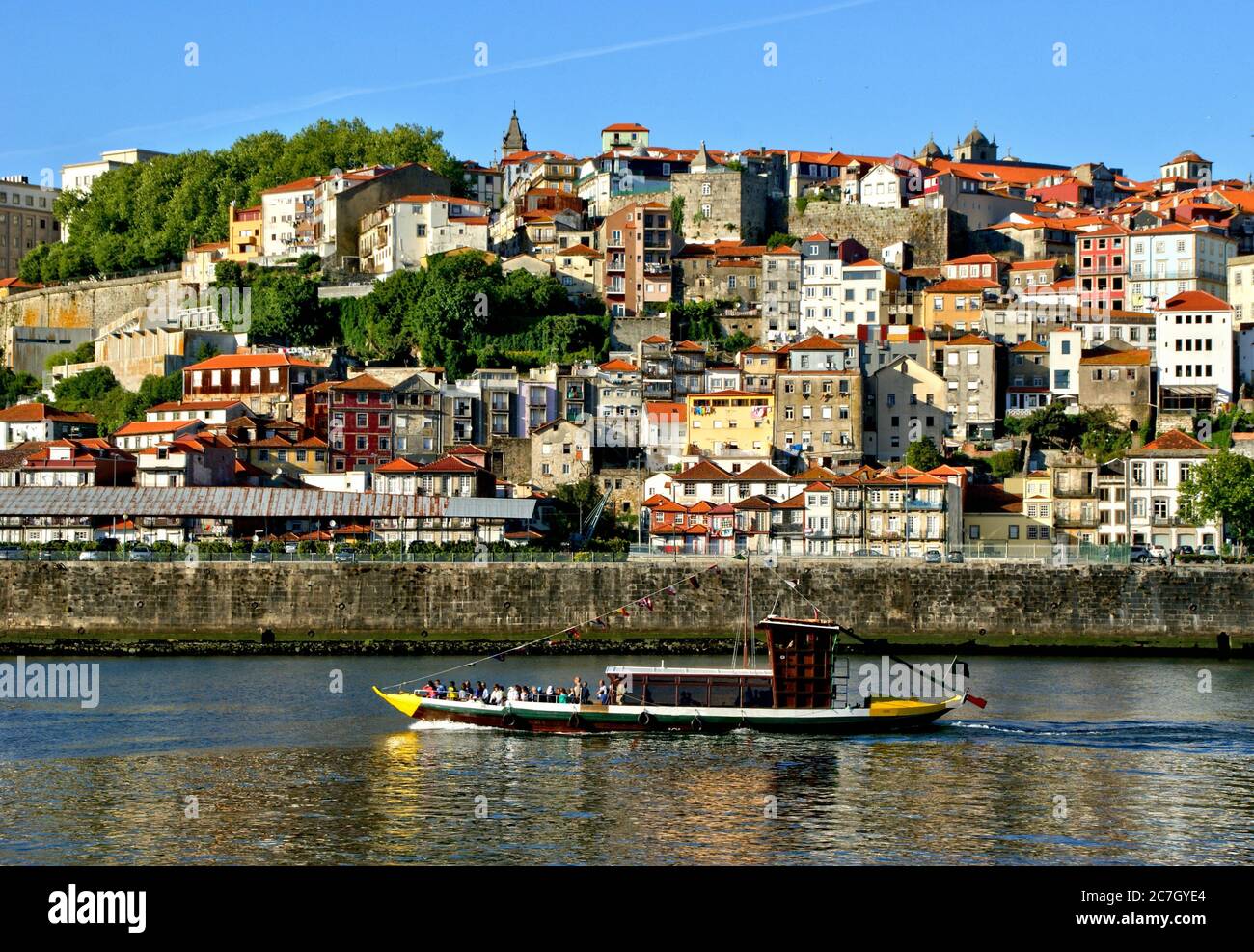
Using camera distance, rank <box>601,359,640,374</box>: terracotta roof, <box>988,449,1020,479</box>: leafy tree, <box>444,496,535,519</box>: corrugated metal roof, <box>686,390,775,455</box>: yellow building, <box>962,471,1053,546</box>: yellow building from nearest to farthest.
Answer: <box>444,496,535,519</box>: corrugated metal roof < <box>962,471,1053,546</box>: yellow building < <box>988,449,1020,479</box>: leafy tree < <box>686,390,775,455</box>: yellow building < <box>601,359,640,374</box>: terracotta roof

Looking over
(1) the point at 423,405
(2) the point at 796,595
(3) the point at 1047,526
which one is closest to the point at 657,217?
(1) the point at 423,405

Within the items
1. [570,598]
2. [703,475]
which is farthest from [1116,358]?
[570,598]

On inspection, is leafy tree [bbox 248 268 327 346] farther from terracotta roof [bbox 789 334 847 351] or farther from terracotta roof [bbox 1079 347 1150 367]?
terracotta roof [bbox 1079 347 1150 367]

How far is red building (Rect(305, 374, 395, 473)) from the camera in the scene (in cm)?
8794

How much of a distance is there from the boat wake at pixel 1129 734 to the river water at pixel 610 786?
0.10 m

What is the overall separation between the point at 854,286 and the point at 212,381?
3835 cm

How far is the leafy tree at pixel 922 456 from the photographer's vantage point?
81188 millimetres

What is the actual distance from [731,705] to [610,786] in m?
8.89

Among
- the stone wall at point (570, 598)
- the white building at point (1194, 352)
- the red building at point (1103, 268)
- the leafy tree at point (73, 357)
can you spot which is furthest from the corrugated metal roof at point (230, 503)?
the red building at point (1103, 268)

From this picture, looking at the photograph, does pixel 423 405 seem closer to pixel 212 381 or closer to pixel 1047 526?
pixel 212 381

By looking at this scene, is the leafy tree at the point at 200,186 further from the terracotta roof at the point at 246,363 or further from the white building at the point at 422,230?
the terracotta roof at the point at 246,363

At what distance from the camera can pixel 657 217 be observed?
353ft

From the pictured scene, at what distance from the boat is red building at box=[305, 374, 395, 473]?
4529 cm

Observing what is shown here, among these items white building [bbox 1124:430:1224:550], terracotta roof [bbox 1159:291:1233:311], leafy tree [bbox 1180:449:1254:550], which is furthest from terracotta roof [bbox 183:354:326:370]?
leafy tree [bbox 1180:449:1254:550]
